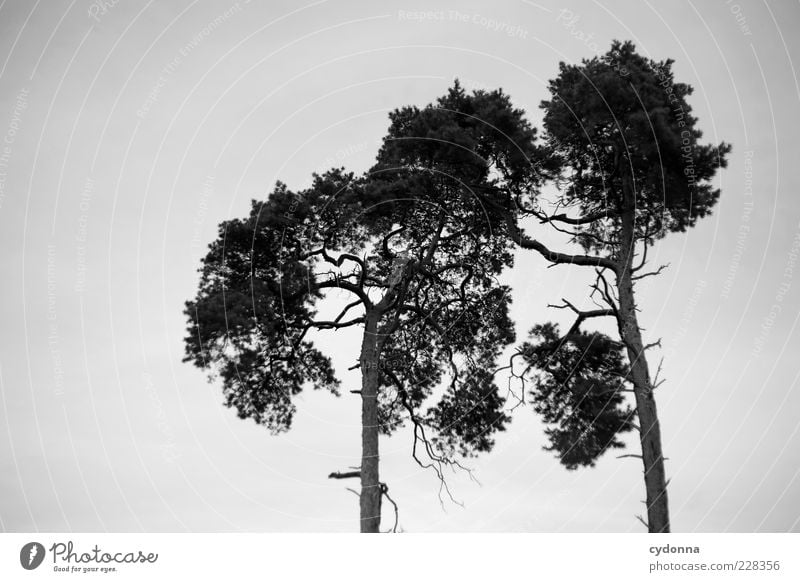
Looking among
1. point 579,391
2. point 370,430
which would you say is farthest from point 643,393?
point 370,430

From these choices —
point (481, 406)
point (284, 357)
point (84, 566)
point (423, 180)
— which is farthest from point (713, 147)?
point (84, 566)

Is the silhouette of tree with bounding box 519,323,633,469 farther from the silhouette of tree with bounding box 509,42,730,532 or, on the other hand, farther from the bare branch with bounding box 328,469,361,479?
the bare branch with bounding box 328,469,361,479

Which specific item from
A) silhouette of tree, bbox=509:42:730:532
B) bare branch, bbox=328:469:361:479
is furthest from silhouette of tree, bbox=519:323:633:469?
bare branch, bbox=328:469:361:479

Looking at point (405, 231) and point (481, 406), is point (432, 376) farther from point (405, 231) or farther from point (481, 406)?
point (405, 231)

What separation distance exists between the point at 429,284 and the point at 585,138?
5.89 meters

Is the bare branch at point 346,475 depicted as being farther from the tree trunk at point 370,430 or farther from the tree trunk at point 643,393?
the tree trunk at point 643,393

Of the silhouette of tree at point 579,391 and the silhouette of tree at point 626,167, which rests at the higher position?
the silhouette of tree at point 626,167

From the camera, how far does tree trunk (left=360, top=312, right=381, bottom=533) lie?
1820 centimetres

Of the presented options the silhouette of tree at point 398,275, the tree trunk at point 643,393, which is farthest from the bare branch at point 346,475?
the tree trunk at point 643,393

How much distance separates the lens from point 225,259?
19234 mm

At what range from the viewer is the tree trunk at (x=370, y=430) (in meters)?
18.2

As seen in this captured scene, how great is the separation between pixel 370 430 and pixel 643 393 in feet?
22.9

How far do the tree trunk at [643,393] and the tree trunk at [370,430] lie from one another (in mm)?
6628

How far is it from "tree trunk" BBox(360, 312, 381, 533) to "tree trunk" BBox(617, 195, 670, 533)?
21.7ft
